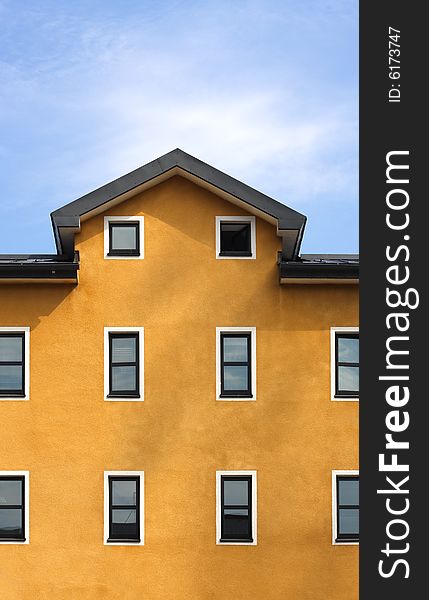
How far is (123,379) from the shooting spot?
19.3m

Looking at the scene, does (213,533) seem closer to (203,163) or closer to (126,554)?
(126,554)

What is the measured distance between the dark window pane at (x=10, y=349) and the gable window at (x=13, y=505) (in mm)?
2333

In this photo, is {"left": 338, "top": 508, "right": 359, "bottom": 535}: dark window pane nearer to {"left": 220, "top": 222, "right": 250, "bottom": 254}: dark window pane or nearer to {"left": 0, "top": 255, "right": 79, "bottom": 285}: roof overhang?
{"left": 220, "top": 222, "right": 250, "bottom": 254}: dark window pane

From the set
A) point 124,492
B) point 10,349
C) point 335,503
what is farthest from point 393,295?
point 10,349

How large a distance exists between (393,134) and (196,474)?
991cm

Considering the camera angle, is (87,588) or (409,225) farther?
(87,588)

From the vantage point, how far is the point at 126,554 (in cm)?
1872

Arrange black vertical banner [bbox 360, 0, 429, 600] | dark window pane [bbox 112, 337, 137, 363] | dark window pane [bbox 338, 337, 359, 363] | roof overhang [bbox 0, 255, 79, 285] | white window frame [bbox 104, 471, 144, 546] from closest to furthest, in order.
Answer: black vertical banner [bbox 360, 0, 429, 600] < white window frame [bbox 104, 471, 144, 546] < roof overhang [bbox 0, 255, 79, 285] < dark window pane [bbox 112, 337, 137, 363] < dark window pane [bbox 338, 337, 359, 363]

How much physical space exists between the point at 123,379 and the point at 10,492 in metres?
3.23

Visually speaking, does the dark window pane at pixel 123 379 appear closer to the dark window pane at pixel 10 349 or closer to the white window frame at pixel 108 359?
the white window frame at pixel 108 359

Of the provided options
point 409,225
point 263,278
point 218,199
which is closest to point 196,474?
point 263,278

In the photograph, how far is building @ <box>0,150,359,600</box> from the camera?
739 inches

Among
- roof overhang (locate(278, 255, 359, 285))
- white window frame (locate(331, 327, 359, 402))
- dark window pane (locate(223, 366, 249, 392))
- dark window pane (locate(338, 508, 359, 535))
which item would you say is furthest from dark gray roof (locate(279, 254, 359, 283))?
dark window pane (locate(338, 508, 359, 535))

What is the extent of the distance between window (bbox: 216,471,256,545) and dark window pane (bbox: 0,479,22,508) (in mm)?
4057
